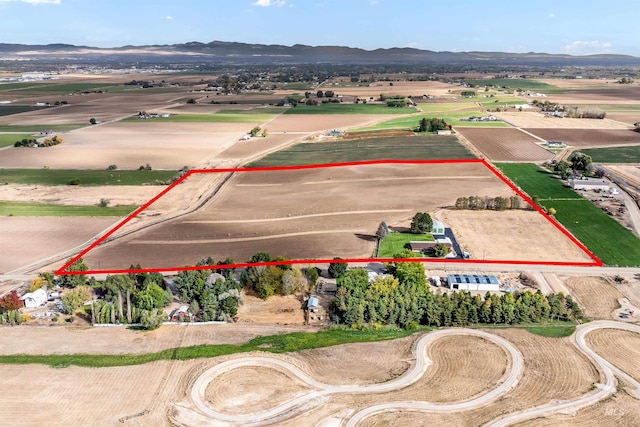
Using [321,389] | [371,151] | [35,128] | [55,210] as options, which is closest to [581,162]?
[371,151]

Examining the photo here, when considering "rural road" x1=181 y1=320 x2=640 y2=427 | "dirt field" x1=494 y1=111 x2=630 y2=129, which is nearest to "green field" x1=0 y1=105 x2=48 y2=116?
"dirt field" x1=494 y1=111 x2=630 y2=129

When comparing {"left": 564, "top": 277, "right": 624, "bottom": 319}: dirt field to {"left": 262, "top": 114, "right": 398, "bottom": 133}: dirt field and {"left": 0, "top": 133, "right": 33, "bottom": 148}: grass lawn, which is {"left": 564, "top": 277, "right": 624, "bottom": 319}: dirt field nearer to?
{"left": 262, "top": 114, "right": 398, "bottom": 133}: dirt field

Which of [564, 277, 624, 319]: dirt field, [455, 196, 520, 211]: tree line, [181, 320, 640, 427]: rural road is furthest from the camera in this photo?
[455, 196, 520, 211]: tree line

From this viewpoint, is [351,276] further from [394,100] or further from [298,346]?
[394,100]

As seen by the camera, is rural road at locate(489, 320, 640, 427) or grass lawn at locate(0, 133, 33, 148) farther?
grass lawn at locate(0, 133, 33, 148)

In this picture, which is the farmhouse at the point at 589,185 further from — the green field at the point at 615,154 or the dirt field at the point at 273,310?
the dirt field at the point at 273,310

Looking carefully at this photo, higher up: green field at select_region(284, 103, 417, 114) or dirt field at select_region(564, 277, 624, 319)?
green field at select_region(284, 103, 417, 114)

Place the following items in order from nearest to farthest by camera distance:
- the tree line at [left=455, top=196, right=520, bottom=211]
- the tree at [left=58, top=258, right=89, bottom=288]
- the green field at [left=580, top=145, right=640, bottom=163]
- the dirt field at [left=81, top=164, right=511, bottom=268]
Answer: the tree at [left=58, top=258, right=89, bottom=288] → the dirt field at [left=81, top=164, right=511, bottom=268] → the tree line at [left=455, top=196, right=520, bottom=211] → the green field at [left=580, top=145, right=640, bottom=163]
